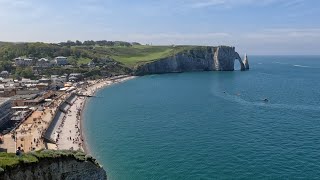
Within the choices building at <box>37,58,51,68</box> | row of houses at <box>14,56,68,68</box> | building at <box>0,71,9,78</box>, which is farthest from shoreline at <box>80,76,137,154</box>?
building at <box>0,71,9,78</box>

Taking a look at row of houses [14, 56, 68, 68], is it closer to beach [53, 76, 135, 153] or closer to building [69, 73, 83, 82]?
building [69, 73, 83, 82]

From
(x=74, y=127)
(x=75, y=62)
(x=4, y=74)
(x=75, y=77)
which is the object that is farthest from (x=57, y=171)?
(x=75, y=62)

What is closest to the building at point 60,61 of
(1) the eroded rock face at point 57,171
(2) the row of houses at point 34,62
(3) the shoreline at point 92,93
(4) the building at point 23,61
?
(2) the row of houses at point 34,62

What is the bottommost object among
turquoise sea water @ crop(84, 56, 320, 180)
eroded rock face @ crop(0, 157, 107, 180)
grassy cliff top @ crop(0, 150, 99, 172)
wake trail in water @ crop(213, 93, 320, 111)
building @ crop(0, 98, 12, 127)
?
turquoise sea water @ crop(84, 56, 320, 180)

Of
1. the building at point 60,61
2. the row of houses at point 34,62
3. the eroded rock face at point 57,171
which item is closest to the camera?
the eroded rock face at point 57,171

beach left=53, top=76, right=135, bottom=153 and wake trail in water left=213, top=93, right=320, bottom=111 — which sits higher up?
wake trail in water left=213, top=93, right=320, bottom=111

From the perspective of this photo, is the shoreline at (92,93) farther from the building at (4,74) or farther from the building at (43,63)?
the building at (4,74)

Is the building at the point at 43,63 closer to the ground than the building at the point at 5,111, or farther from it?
farther from it
